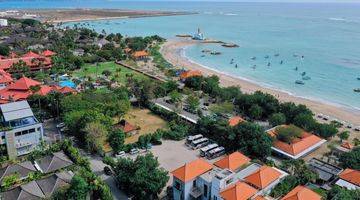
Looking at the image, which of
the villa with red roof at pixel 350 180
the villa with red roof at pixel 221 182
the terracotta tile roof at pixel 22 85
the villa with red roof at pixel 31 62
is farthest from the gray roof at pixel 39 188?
the villa with red roof at pixel 31 62

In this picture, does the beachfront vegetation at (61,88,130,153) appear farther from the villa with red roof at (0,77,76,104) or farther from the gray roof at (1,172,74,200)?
the villa with red roof at (0,77,76,104)

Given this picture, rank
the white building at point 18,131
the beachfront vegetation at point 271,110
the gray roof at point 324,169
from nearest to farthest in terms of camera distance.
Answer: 1. the gray roof at point 324,169
2. the white building at point 18,131
3. the beachfront vegetation at point 271,110

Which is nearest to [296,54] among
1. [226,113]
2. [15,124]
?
[226,113]

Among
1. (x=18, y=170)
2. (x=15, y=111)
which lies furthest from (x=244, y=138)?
(x=15, y=111)

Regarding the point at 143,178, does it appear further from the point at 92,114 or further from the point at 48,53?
the point at 48,53

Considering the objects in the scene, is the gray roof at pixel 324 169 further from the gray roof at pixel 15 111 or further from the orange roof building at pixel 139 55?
the orange roof building at pixel 139 55

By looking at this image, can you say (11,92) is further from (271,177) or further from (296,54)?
(296,54)

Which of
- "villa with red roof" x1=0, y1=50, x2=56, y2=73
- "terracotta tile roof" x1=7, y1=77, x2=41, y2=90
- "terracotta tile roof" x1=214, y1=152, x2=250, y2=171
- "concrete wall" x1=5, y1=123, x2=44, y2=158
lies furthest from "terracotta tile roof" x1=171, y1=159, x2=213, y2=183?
"villa with red roof" x1=0, y1=50, x2=56, y2=73
